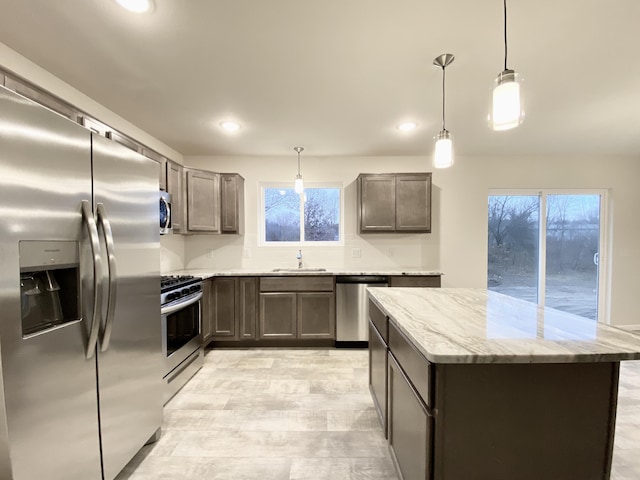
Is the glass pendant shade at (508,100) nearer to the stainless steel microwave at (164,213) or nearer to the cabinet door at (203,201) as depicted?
the stainless steel microwave at (164,213)

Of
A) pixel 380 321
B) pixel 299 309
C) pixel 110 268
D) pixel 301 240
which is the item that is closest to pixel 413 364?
pixel 380 321

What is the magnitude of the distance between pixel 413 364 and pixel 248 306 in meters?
2.53

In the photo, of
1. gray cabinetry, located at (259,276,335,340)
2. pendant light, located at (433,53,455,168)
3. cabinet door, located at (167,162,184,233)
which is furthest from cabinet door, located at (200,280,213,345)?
pendant light, located at (433,53,455,168)

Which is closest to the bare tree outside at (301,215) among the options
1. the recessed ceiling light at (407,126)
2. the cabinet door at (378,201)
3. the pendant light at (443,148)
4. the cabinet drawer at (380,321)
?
the cabinet door at (378,201)

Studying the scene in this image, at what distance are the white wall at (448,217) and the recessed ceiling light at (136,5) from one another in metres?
2.59

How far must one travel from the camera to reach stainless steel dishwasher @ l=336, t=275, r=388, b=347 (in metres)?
3.33

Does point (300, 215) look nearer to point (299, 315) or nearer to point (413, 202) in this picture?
point (299, 315)

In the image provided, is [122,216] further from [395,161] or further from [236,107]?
[395,161]

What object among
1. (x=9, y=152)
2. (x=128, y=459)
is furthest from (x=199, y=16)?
(x=128, y=459)

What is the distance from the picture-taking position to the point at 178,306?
2285 mm

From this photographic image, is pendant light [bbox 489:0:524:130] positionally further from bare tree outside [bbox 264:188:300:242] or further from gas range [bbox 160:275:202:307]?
bare tree outside [bbox 264:188:300:242]

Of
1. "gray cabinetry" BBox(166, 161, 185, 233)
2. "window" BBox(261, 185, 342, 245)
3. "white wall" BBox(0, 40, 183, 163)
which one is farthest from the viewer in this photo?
"window" BBox(261, 185, 342, 245)

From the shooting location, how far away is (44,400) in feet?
3.57

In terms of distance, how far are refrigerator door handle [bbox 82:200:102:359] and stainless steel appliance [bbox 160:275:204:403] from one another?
→ 0.71m
